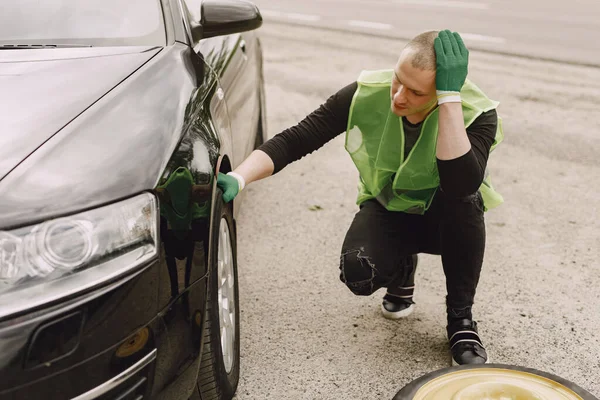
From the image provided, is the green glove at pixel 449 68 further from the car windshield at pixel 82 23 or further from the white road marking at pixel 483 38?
the white road marking at pixel 483 38

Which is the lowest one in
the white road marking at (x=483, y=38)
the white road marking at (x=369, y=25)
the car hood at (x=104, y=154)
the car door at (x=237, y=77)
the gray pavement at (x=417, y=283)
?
the white road marking at (x=369, y=25)

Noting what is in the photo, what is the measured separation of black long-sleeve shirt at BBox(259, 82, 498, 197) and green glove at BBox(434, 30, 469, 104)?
201mm

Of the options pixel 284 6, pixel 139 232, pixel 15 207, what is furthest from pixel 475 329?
pixel 284 6

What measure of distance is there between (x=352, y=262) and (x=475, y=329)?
0.54 m

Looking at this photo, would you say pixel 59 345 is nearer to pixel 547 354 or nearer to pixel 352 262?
pixel 352 262

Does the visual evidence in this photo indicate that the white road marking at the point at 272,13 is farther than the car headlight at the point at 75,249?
Yes

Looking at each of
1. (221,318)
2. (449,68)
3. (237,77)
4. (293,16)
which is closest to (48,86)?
(221,318)

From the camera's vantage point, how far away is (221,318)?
2.43 metres

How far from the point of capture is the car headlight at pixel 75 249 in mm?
1642

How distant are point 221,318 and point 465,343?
3.20 feet

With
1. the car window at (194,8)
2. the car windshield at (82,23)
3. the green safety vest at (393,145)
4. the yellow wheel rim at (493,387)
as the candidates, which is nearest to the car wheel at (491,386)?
the yellow wheel rim at (493,387)

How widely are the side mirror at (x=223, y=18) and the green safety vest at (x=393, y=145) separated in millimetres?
558

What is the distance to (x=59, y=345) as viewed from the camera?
1.64 m

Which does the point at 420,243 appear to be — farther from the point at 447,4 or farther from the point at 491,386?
the point at 447,4
